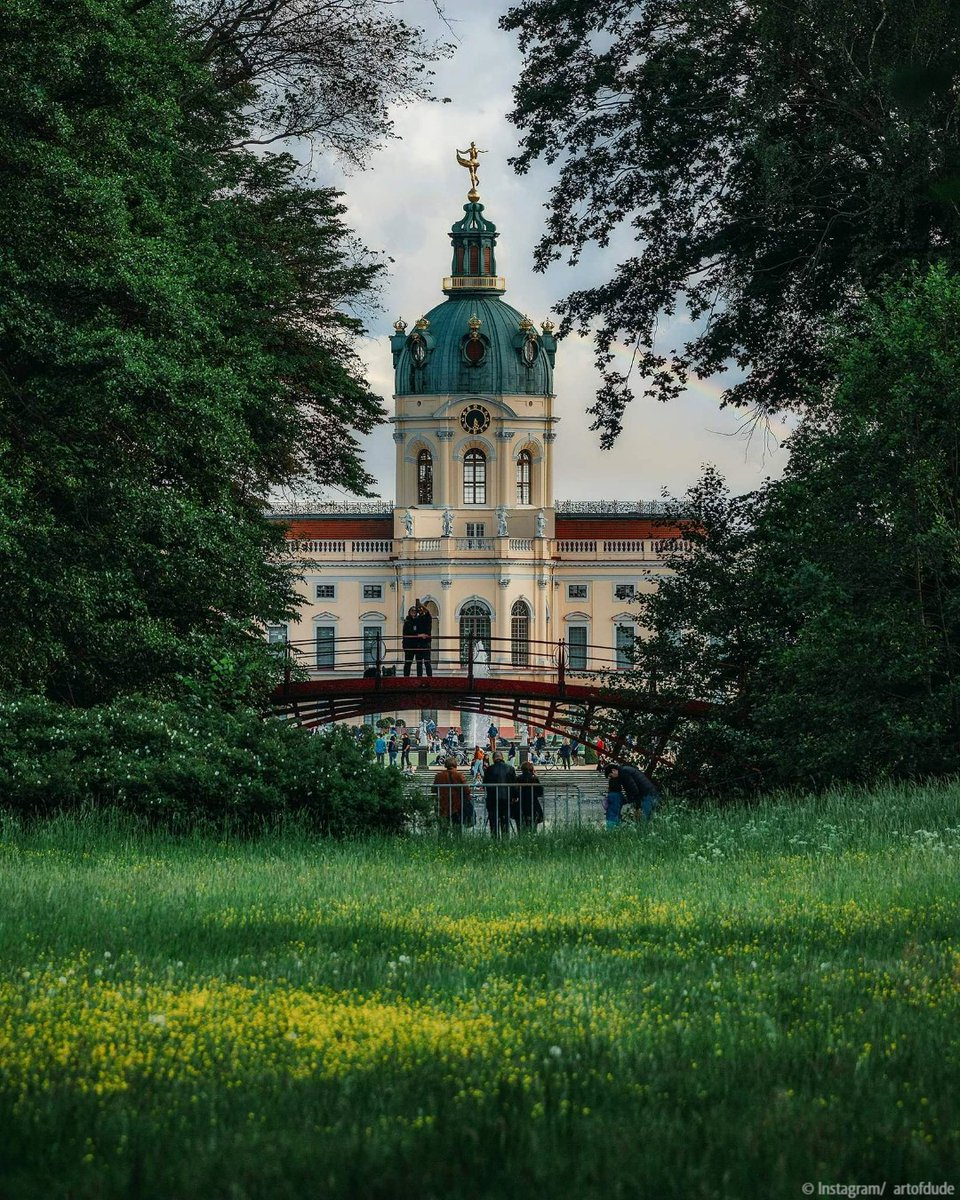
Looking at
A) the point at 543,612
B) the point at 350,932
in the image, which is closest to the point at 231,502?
the point at 350,932

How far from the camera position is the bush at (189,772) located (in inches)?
674

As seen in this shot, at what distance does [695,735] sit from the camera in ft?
74.8

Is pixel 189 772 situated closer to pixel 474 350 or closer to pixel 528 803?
pixel 528 803

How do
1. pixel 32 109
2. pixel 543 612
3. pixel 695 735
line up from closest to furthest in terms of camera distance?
1. pixel 32 109
2. pixel 695 735
3. pixel 543 612

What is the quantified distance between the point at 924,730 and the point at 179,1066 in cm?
1385

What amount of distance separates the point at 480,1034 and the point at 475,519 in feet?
362

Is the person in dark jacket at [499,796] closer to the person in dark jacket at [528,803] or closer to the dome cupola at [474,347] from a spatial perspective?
the person in dark jacket at [528,803]

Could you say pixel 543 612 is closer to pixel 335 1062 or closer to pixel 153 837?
pixel 153 837

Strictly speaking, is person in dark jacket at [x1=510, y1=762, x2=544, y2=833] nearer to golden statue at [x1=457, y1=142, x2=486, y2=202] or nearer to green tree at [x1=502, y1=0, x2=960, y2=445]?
green tree at [x1=502, y1=0, x2=960, y2=445]

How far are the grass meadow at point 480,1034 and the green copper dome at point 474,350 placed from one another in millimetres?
107872

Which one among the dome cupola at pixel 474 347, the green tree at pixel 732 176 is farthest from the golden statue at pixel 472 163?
the green tree at pixel 732 176

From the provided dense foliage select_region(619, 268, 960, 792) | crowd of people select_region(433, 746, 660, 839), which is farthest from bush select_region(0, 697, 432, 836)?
dense foliage select_region(619, 268, 960, 792)

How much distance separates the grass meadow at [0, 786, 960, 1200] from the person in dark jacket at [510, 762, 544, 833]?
6.92 m

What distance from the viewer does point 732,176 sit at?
2448 centimetres
